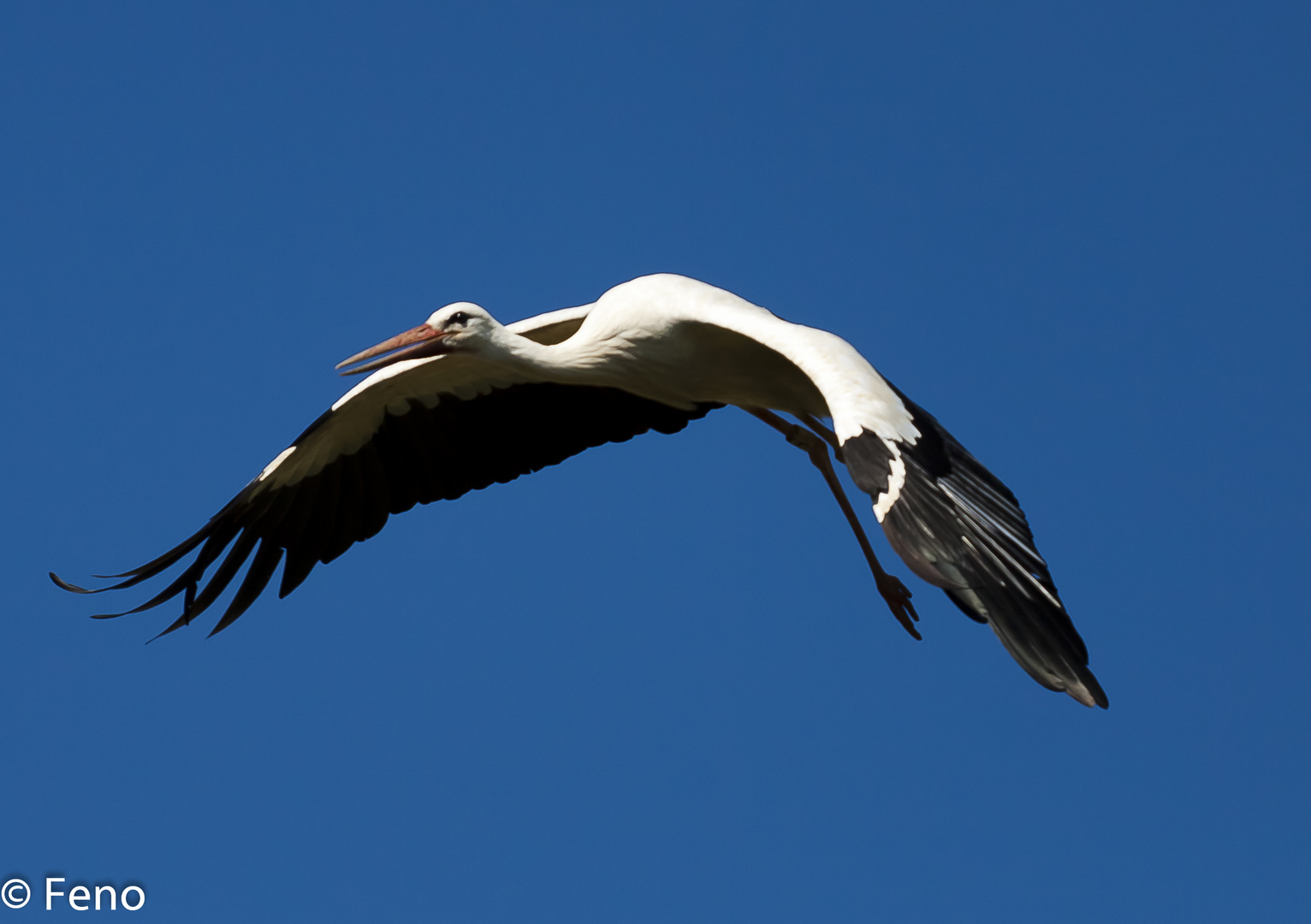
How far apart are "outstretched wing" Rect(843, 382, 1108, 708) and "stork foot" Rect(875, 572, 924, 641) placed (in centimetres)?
290

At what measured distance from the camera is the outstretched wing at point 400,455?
9211 millimetres

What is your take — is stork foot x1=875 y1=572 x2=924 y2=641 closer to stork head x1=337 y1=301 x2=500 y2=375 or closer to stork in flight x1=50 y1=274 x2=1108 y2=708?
stork in flight x1=50 y1=274 x2=1108 y2=708

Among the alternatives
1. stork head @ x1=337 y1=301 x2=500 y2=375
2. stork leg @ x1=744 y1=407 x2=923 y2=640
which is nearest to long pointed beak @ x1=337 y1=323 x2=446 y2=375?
stork head @ x1=337 y1=301 x2=500 y2=375

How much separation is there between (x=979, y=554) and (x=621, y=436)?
3.70 metres

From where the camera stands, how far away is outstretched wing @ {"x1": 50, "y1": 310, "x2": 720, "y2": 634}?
9.21 m

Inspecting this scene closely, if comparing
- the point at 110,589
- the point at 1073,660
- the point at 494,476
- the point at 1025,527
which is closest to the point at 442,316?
the point at 494,476

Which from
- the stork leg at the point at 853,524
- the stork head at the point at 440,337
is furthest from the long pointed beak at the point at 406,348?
the stork leg at the point at 853,524

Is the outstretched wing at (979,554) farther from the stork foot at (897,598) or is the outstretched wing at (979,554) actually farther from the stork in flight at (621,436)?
the stork foot at (897,598)

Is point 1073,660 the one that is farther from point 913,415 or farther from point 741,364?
point 741,364

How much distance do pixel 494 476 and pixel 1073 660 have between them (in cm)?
432

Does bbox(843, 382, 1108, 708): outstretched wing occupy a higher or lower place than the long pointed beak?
lower

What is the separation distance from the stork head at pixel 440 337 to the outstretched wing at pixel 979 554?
2.69m

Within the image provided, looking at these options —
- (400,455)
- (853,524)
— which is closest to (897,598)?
(853,524)

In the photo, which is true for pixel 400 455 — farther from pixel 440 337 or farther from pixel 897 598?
pixel 897 598
